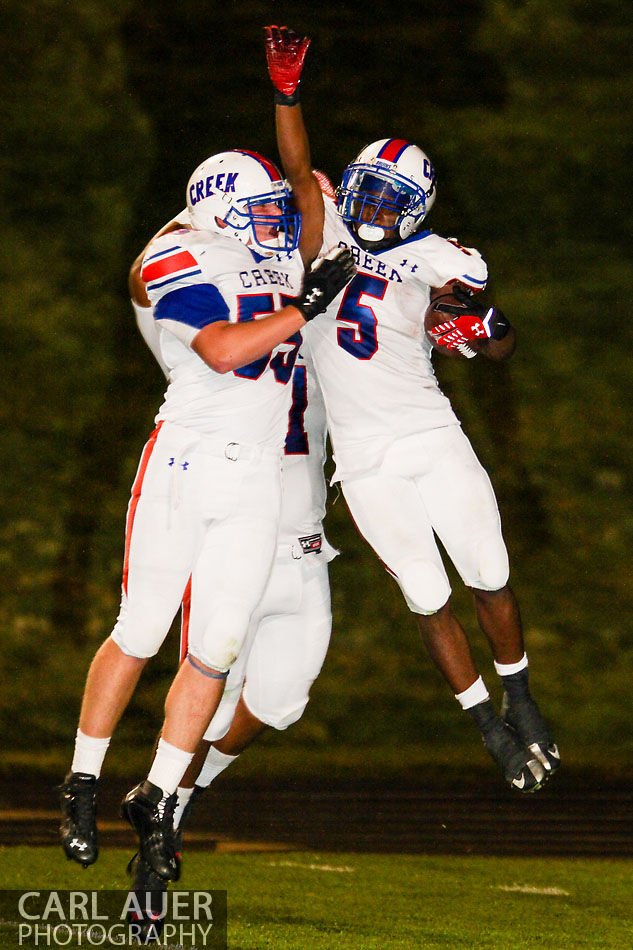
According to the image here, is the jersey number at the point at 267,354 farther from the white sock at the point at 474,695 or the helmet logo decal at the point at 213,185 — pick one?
the white sock at the point at 474,695

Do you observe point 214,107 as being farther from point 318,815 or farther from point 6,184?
point 318,815

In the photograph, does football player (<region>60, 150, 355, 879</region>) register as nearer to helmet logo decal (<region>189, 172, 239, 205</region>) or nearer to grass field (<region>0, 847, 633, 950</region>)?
helmet logo decal (<region>189, 172, 239, 205</region>)

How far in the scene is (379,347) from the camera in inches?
137

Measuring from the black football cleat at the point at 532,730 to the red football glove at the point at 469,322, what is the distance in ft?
3.13

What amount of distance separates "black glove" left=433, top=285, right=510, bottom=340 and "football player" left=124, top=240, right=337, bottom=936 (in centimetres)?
42

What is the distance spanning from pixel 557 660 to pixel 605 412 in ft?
4.09

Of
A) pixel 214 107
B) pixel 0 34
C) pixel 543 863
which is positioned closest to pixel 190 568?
pixel 543 863

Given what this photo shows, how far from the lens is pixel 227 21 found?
6602 mm

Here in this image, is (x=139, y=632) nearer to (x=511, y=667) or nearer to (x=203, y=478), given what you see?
(x=203, y=478)

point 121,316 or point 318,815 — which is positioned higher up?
point 121,316

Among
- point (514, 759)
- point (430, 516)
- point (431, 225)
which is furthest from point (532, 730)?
point (431, 225)

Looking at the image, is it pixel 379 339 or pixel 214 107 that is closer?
pixel 379 339

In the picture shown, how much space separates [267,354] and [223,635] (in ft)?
2.24

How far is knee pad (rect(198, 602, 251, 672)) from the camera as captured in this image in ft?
9.89
